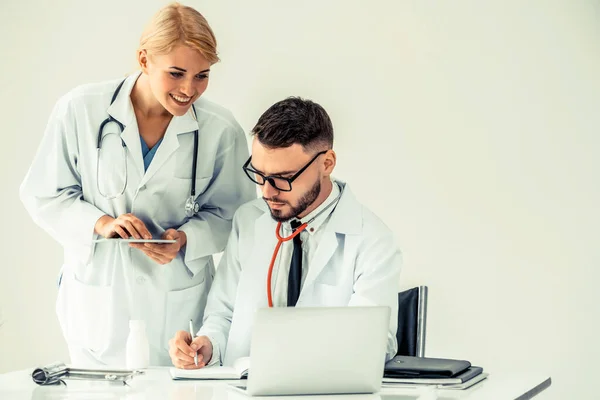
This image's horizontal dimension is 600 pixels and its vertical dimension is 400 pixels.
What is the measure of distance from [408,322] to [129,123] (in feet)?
3.29

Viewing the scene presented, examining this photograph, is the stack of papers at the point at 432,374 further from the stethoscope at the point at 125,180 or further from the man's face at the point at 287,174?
the stethoscope at the point at 125,180

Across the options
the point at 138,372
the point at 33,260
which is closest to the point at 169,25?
the point at 138,372

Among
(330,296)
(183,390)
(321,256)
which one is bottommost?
(183,390)

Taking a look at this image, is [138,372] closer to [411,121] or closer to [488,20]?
[411,121]

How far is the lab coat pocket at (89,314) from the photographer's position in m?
2.48

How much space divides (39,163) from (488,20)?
1.98 metres

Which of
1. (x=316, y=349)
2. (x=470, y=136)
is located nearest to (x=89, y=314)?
(x=316, y=349)

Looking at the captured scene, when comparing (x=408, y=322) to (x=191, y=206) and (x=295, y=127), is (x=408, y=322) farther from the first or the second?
(x=191, y=206)

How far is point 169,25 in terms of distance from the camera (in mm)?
2273

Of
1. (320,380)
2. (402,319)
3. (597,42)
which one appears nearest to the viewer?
(320,380)

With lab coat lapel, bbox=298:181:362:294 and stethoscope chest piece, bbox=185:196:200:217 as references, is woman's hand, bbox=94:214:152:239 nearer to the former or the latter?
stethoscope chest piece, bbox=185:196:200:217

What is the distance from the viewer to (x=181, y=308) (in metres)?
2.51

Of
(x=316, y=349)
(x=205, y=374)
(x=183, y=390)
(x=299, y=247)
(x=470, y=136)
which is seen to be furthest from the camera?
(x=470, y=136)

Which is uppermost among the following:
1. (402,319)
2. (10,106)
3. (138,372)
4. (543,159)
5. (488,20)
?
(488,20)
